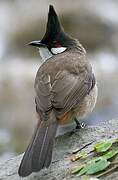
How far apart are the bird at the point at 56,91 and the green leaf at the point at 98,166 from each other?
32cm

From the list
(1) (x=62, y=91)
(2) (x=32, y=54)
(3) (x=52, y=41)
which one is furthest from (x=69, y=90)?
(2) (x=32, y=54)

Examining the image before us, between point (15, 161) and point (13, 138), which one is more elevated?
point (15, 161)

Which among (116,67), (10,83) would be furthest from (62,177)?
(116,67)

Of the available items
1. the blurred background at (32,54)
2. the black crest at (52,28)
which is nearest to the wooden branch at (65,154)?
the black crest at (52,28)

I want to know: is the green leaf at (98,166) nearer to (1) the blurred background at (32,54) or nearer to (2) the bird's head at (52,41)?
(2) the bird's head at (52,41)

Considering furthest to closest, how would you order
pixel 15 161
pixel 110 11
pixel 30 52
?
pixel 110 11 < pixel 30 52 < pixel 15 161

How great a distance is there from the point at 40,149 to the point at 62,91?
0.80m

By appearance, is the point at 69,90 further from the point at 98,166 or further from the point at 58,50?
the point at 98,166

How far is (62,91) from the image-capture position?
5113 mm

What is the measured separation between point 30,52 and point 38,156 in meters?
9.89

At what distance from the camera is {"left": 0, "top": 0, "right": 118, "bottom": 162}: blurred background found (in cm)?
1116

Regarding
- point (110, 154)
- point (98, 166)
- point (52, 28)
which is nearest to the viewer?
point (98, 166)

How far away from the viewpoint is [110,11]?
15820 millimetres

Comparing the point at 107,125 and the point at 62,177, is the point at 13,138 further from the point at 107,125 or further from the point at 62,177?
the point at 62,177
